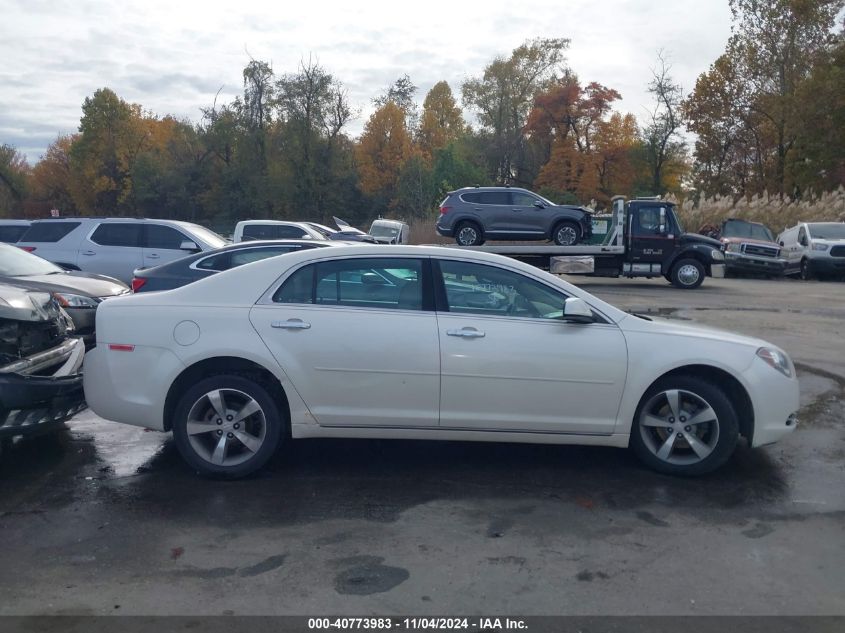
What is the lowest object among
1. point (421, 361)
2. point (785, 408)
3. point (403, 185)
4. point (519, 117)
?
point (785, 408)

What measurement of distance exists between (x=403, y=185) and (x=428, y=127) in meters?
15.7

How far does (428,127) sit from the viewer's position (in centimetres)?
6994

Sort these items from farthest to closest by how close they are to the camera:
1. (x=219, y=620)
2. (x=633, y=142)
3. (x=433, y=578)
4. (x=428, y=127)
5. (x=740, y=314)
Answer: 1. (x=428, y=127)
2. (x=633, y=142)
3. (x=740, y=314)
4. (x=433, y=578)
5. (x=219, y=620)

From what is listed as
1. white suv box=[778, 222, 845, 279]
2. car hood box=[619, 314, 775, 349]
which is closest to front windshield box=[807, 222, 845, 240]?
white suv box=[778, 222, 845, 279]

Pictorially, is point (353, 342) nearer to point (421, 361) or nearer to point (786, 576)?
point (421, 361)

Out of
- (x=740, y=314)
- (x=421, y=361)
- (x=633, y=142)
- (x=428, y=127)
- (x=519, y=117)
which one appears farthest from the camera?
(x=428, y=127)

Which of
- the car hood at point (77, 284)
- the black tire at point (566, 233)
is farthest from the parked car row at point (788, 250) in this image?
the car hood at point (77, 284)

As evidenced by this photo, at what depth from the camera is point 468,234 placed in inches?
821

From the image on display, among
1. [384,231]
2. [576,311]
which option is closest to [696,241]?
[384,231]

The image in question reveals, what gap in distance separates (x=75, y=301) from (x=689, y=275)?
16.5m

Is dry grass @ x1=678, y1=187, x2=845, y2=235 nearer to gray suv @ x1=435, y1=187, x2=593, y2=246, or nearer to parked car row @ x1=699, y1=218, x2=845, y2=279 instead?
parked car row @ x1=699, y1=218, x2=845, y2=279

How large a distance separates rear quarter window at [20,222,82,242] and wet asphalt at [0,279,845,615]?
28.3 ft

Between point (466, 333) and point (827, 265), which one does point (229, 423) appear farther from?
point (827, 265)

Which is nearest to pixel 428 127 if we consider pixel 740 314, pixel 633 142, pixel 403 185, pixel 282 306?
pixel 403 185
